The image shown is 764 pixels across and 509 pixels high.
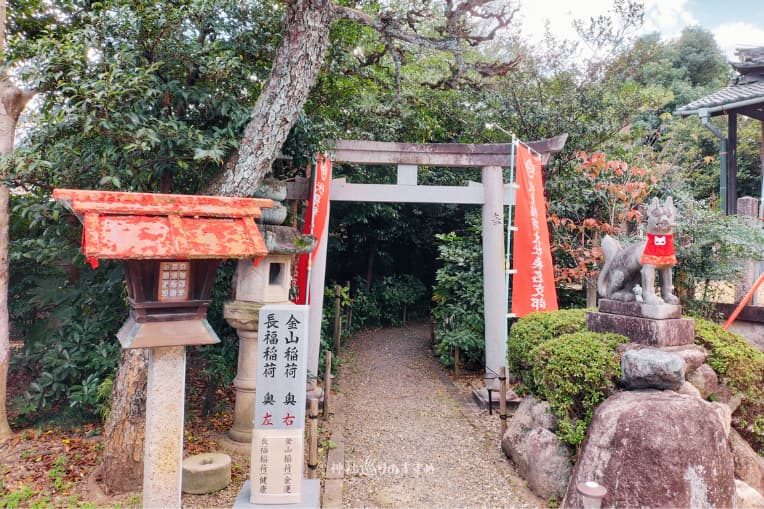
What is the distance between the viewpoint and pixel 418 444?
5750 millimetres

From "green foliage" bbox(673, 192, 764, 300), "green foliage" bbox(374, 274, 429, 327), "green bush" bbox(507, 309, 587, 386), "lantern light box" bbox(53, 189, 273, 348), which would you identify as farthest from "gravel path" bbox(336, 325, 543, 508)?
"green foliage" bbox(673, 192, 764, 300)

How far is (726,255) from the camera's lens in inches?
290

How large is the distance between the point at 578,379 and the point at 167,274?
3.89m

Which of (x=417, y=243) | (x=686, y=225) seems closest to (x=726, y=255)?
(x=686, y=225)

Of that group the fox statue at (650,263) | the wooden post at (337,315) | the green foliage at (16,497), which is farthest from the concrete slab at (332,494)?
the wooden post at (337,315)

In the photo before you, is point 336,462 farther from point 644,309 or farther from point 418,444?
point 644,309

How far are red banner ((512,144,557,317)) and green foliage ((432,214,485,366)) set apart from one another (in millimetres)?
1787

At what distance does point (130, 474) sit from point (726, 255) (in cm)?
902

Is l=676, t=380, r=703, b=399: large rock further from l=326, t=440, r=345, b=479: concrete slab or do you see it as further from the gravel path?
l=326, t=440, r=345, b=479: concrete slab

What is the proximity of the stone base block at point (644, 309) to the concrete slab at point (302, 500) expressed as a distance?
3.71 metres

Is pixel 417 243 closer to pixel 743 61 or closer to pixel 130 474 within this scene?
pixel 743 61

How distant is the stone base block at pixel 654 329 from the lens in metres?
4.49

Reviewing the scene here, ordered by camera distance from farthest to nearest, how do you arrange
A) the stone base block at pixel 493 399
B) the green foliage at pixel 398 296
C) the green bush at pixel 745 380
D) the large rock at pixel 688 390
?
the green foliage at pixel 398 296, the stone base block at pixel 493 399, the green bush at pixel 745 380, the large rock at pixel 688 390

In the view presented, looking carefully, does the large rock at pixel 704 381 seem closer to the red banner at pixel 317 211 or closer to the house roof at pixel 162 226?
the house roof at pixel 162 226
